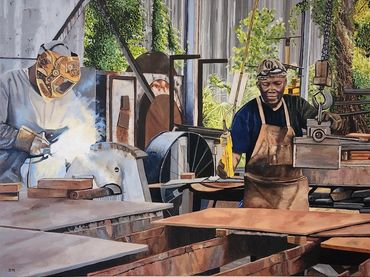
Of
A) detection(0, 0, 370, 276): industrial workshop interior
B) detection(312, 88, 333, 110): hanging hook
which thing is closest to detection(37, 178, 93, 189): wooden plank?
detection(0, 0, 370, 276): industrial workshop interior

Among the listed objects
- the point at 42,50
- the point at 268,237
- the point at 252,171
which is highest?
the point at 42,50

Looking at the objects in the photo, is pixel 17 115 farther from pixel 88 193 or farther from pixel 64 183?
pixel 88 193

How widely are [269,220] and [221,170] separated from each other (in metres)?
0.93

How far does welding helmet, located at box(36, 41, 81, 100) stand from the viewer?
4.73m

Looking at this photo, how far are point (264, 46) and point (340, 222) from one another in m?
1.57

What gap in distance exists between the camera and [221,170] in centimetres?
513

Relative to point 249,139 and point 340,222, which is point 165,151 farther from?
point 340,222

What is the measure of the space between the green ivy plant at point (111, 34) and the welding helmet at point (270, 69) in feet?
2.84

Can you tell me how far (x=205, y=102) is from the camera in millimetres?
5348

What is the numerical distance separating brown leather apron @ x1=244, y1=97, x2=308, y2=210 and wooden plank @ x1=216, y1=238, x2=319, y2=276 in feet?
3.63

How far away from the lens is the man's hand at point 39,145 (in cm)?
469

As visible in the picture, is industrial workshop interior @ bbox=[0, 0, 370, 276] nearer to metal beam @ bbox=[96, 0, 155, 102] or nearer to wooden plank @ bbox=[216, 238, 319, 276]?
metal beam @ bbox=[96, 0, 155, 102]

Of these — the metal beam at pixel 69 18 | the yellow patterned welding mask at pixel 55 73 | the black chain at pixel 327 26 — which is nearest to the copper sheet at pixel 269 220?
the yellow patterned welding mask at pixel 55 73

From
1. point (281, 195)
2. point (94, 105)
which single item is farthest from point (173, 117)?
point (281, 195)
